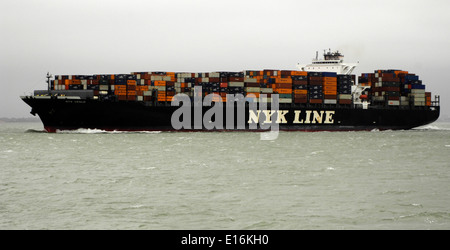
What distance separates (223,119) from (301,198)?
140 feet

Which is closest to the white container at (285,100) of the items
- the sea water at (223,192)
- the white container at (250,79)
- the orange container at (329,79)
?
the white container at (250,79)

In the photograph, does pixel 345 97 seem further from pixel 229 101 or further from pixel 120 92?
pixel 120 92

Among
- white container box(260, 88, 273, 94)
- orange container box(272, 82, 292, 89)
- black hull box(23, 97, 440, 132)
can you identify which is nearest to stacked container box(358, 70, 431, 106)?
black hull box(23, 97, 440, 132)

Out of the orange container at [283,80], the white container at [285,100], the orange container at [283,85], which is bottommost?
the white container at [285,100]

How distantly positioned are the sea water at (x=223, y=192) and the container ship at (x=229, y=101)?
915 inches

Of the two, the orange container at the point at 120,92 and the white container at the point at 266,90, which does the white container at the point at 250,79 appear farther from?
the orange container at the point at 120,92

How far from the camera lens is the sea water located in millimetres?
14008

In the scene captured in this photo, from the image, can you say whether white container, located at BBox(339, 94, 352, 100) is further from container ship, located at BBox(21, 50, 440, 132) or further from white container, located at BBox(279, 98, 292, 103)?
white container, located at BBox(279, 98, 292, 103)

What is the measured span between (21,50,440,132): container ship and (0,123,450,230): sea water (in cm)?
2323

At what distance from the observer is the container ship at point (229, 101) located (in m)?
53.9

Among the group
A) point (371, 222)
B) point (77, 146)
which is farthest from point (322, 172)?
point (77, 146)

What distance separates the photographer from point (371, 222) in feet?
45.4

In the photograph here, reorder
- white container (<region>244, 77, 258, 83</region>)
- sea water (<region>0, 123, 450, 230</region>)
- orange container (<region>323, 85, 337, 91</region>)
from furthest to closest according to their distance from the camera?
orange container (<region>323, 85, 337, 91</region>), white container (<region>244, 77, 258, 83</region>), sea water (<region>0, 123, 450, 230</region>)

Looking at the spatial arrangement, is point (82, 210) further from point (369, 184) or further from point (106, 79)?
point (106, 79)
